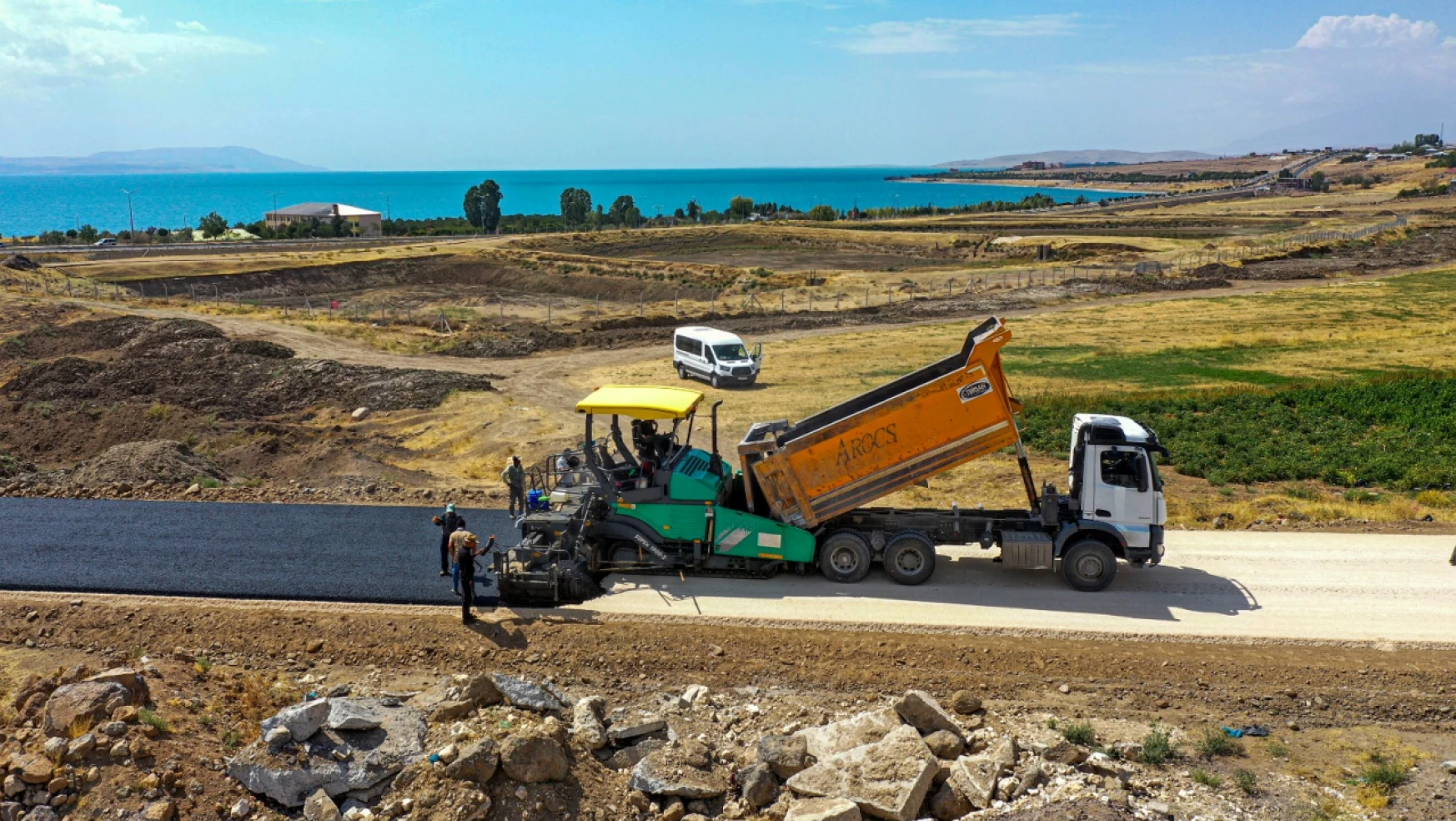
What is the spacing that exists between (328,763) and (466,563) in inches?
139

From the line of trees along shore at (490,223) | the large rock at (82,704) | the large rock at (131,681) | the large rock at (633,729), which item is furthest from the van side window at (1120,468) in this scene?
the line of trees along shore at (490,223)

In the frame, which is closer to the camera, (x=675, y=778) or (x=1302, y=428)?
(x=675, y=778)

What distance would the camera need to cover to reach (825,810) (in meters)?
8.80

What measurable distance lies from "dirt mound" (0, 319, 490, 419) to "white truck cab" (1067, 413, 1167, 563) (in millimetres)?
22688

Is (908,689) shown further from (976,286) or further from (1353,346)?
(976,286)

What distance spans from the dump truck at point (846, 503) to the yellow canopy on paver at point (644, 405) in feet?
0.09

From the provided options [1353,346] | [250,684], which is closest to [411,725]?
[250,684]

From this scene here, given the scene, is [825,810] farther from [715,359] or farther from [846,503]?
[715,359]

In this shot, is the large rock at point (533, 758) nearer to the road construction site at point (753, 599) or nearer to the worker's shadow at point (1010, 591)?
the road construction site at point (753, 599)

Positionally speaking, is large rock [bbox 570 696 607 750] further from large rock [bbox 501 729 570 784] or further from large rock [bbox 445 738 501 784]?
large rock [bbox 445 738 501 784]

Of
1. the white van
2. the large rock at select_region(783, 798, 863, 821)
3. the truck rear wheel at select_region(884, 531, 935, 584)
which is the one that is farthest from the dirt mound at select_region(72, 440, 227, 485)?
the white van

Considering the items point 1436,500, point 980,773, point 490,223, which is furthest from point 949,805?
point 490,223

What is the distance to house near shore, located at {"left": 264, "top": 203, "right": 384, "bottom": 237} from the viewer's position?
381ft

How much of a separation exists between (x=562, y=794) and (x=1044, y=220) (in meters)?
125
